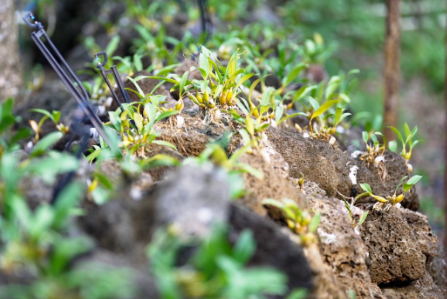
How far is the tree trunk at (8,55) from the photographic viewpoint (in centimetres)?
344

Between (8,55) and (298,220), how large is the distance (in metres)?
3.15

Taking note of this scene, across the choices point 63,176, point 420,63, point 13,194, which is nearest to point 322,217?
point 63,176

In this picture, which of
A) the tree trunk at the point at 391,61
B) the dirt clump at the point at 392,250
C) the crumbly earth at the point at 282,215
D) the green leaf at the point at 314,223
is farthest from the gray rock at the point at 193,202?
the tree trunk at the point at 391,61

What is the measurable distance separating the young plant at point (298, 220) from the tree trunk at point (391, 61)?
2.90 metres

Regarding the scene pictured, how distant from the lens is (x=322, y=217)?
1.63 m

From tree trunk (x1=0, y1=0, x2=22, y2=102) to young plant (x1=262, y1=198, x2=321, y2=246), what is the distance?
2956 mm

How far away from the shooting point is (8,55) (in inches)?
141

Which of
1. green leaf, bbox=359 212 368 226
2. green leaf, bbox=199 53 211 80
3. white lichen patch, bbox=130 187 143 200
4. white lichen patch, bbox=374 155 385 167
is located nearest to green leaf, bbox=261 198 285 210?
white lichen patch, bbox=130 187 143 200

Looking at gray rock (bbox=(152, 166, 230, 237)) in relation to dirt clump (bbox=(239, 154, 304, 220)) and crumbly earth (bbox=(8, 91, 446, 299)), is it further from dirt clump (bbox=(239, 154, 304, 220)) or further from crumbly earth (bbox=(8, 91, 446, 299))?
dirt clump (bbox=(239, 154, 304, 220))

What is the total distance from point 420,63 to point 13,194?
6.68 metres

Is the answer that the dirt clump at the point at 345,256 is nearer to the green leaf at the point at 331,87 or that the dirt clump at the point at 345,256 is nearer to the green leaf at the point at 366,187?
the green leaf at the point at 366,187

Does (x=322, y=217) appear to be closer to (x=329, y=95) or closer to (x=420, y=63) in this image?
(x=329, y=95)

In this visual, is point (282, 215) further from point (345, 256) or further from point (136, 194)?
point (136, 194)

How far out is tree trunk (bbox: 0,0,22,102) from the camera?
3.44m
